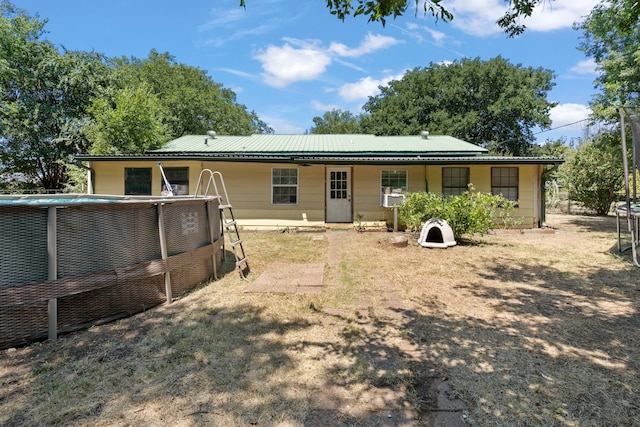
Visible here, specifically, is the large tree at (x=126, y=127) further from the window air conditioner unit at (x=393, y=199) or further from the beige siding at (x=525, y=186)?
the beige siding at (x=525, y=186)

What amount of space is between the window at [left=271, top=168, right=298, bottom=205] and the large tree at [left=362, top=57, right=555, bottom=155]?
782 inches

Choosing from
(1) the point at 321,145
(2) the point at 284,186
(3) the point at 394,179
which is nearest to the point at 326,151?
(1) the point at 321,145

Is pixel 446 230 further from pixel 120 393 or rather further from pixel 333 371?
pixel 120 393

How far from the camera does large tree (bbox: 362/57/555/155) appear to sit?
1112 inches

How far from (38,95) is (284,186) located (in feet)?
54.7

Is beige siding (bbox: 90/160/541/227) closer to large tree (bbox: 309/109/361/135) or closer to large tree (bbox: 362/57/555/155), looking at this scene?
large tree (bbox: 362/57/555/155)

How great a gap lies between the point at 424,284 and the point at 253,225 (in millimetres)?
7962

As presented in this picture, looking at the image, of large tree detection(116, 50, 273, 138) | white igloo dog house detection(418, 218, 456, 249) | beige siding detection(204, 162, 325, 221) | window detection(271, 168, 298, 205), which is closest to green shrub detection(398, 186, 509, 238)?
white igloo dog house detection(418, 218, 456, 249)

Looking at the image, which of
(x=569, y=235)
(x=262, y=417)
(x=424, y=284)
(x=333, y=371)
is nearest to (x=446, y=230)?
(x=424, y=284)

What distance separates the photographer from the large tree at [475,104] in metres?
28.2

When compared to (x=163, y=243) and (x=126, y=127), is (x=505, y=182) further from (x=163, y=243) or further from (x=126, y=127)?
(x=126, y=127)

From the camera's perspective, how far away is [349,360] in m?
2.95

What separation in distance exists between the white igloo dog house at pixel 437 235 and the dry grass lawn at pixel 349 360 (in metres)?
3.03

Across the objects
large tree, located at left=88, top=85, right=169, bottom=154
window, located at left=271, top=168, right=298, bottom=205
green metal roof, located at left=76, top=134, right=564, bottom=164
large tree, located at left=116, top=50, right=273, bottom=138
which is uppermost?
large tree, located at left=116, top=50, right=273, bottom=138
